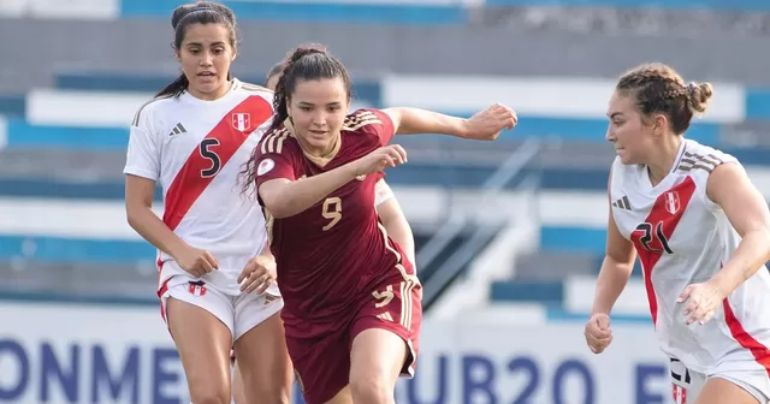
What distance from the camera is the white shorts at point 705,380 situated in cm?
550

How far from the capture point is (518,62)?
13672mm

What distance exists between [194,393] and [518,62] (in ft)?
26.1

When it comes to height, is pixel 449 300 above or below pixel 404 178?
below

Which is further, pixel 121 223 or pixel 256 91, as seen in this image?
pixel 121 223

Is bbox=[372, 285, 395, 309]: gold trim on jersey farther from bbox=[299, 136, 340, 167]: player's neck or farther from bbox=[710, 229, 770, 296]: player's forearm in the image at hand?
bbox=[710, 229, 770, 296]: player's forearm

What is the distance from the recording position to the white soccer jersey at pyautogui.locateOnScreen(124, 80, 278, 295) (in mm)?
6188

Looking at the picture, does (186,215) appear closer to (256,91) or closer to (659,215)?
(256,91)

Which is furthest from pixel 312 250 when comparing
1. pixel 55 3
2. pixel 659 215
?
pixel 55 3

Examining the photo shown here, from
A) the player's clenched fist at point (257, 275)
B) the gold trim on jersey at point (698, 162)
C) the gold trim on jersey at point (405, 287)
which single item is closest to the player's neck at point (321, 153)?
the gold trim on jersey at point (405, 287)

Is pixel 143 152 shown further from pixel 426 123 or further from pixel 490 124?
pixel 490 124

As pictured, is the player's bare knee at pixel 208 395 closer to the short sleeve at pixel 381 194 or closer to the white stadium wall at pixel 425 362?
the short sleeve at pixel 381 194

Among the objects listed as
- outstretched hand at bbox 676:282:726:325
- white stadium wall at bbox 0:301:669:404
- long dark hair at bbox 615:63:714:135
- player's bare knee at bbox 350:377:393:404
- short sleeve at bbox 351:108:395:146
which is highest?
long dark hair at bbox 615:63:714:135

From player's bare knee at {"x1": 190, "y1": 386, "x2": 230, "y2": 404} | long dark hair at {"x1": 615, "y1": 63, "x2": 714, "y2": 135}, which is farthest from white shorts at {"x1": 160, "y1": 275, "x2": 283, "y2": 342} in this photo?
long dark hair at {"x1": 615, "y1": 63, "x2": 714, "y2": 135}

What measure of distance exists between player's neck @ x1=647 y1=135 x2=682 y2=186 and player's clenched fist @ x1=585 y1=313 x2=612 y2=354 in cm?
49
